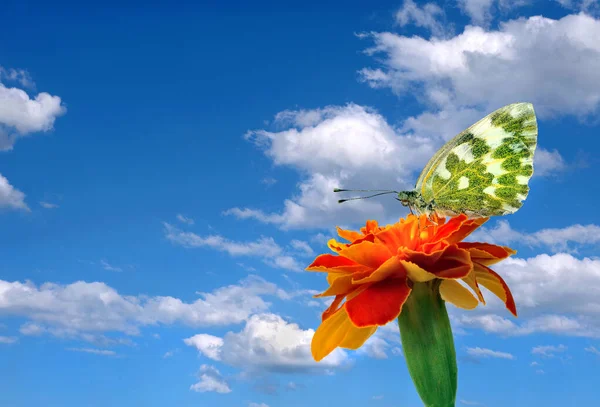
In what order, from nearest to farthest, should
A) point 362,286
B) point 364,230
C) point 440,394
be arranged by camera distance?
point 440,394, point 362,286, point 364,230

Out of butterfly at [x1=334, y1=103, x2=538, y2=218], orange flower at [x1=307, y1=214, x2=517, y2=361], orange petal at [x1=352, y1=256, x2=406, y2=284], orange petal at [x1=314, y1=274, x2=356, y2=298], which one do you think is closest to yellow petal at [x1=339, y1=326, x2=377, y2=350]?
orange flower at [x1=307, y1=214, x2=517, y2=361]

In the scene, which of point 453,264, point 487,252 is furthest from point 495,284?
point 453,264

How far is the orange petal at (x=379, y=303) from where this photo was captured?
225cm

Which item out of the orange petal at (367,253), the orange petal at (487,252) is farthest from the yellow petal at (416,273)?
the orange petal at (487,252)

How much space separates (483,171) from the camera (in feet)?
12.3

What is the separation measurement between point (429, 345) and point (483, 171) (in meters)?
1.76

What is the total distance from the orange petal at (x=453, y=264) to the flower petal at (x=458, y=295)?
275 mm

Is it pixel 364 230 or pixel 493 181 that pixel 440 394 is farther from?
pixel 493 181

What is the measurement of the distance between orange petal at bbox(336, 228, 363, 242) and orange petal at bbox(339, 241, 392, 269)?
0.49ft

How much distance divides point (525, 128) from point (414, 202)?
845 mm

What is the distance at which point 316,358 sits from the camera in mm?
2559

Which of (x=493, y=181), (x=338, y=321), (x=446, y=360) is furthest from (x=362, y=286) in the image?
(x=493, y=181)

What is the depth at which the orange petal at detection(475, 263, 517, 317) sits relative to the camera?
2.54 meters

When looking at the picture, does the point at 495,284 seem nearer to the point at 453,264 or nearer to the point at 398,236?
the point at 453,264
